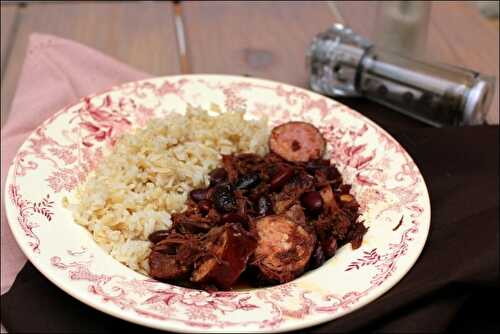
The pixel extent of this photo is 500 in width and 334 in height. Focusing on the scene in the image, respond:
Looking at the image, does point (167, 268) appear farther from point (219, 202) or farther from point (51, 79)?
point (51, 79)

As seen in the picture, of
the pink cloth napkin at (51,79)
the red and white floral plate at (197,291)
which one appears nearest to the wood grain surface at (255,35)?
the pink cloth napkin at (51,79)

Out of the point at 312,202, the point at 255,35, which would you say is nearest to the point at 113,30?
the point at 255,35

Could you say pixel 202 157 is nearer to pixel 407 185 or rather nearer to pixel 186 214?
pixel 186 214

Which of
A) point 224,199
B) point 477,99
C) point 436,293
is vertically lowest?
point 436,293

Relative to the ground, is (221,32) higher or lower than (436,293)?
higher

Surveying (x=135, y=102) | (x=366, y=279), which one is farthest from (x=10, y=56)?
(x=366, y=279)

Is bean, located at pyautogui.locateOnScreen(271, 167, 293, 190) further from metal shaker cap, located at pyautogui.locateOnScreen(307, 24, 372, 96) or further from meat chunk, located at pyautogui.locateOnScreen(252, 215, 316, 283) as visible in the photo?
metal shaker cap, located at pyautogui.locateOnScreen(307, 24, 372, 96)

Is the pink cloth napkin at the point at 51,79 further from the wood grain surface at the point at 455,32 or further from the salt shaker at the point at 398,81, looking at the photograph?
the wood grain surface at the point at 455,32
